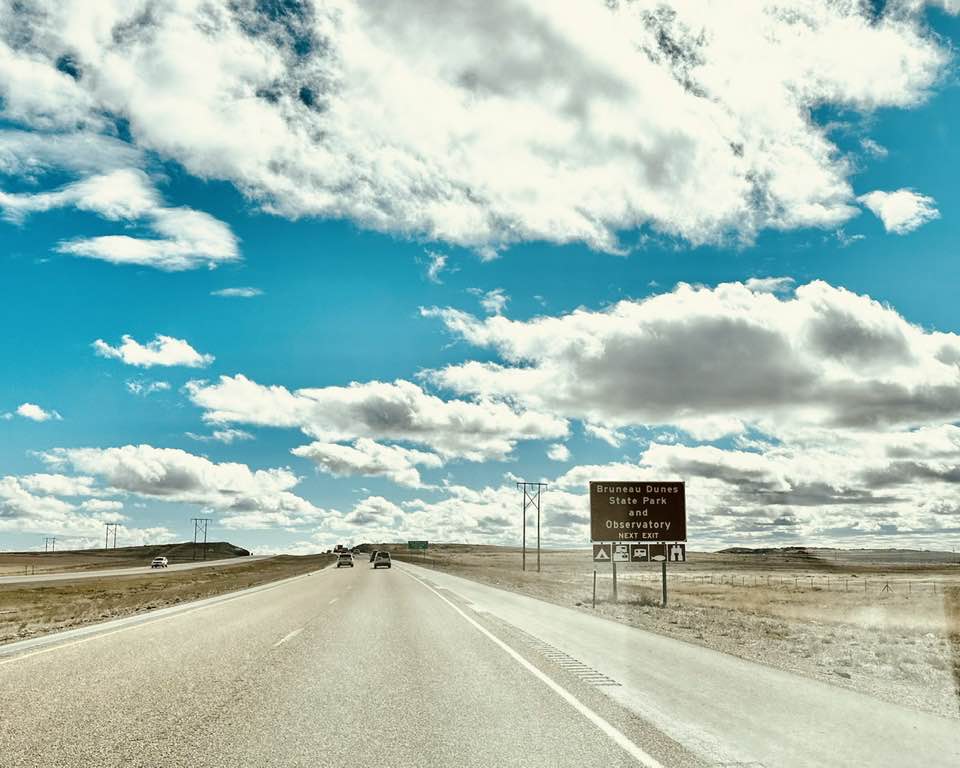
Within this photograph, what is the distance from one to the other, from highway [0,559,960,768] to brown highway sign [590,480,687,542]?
1673 cm

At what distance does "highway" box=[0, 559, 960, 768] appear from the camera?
21.8 feet

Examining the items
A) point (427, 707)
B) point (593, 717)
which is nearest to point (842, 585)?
point (593, 717)

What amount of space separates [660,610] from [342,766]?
950 inches

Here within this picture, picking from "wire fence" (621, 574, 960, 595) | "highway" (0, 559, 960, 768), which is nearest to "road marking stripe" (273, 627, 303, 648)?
"highway" (0, 559, 960, 768)

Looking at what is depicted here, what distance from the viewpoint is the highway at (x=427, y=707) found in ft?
21.8

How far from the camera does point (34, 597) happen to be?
42.6 metres

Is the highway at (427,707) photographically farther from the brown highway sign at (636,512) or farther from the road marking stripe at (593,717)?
the brown highway sign at (636,512)

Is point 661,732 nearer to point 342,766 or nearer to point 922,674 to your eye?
point 342,766

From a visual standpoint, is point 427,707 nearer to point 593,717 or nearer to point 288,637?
point 593,717

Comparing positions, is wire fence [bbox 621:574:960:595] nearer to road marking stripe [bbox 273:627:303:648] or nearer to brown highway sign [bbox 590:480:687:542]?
brown highway sign [bbox 590:480:687:542]

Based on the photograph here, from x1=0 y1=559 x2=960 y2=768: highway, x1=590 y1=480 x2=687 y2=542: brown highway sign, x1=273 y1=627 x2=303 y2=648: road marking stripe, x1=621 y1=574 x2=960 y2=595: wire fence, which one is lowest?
x1=621 y1=574 x2=960 y2=595: wire fence

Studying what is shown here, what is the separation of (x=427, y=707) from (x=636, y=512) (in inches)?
983

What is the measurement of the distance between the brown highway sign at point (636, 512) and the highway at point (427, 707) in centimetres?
1673

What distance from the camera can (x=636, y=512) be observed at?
107ft
